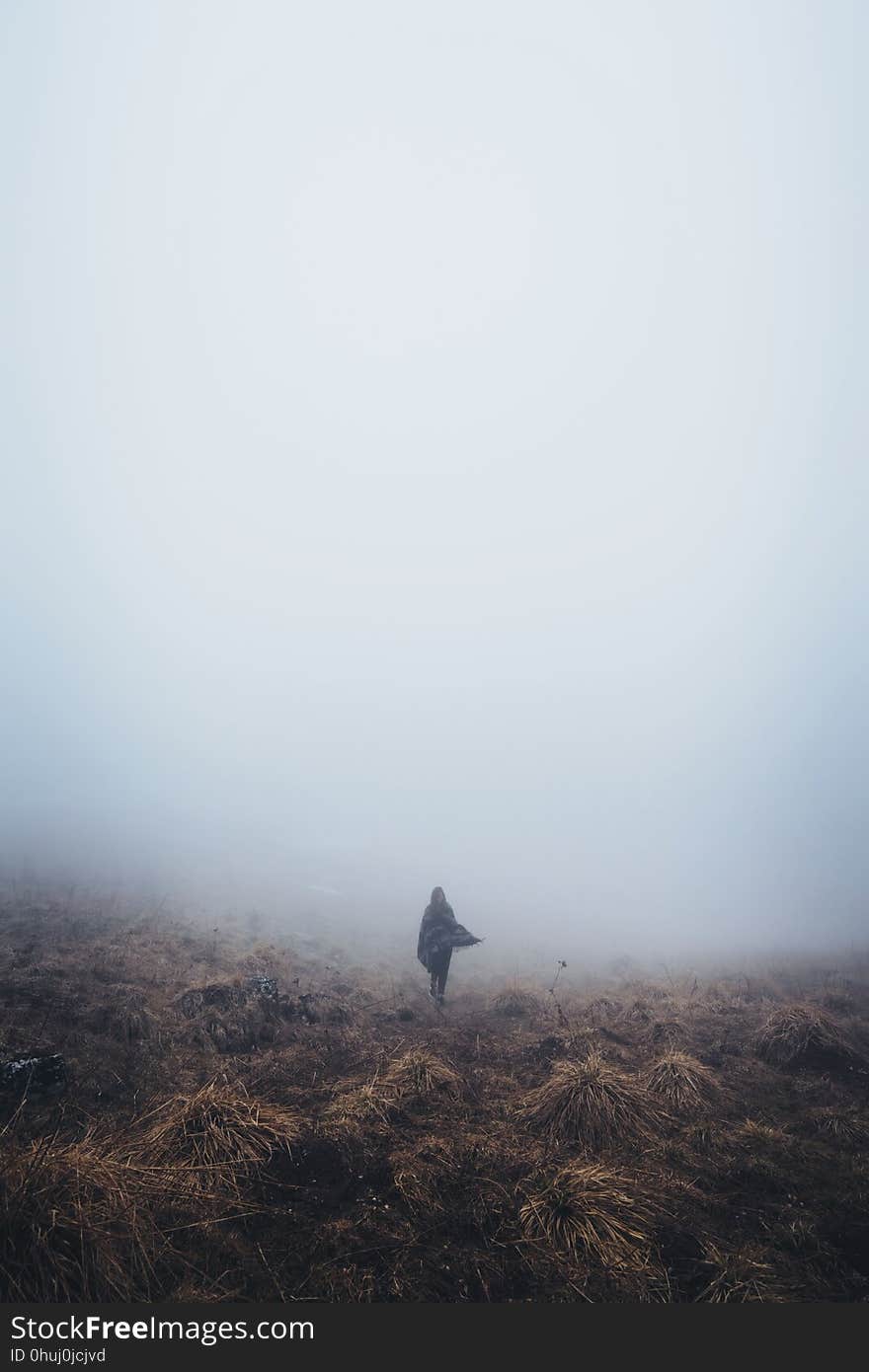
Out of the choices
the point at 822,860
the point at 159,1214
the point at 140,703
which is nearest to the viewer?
the point at 159,1214

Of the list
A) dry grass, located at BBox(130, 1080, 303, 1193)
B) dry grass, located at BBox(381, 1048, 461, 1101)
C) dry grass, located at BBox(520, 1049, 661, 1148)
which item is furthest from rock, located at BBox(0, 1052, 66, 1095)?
dry grass, located at BBox(520, 1049, 661, 1148)

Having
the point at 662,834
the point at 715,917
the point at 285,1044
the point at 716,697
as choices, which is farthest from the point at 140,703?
the point at 716,697

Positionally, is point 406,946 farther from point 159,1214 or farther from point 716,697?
point 716,697

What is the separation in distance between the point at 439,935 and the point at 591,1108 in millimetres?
7934

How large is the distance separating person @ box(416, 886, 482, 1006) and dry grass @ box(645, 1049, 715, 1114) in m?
5.98

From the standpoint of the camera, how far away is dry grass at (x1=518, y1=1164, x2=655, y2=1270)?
5242 mm

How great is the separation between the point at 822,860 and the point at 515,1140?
6184 cm

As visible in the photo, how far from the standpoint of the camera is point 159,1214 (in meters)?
5.27

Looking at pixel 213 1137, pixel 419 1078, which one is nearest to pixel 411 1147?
pixel 419 1078

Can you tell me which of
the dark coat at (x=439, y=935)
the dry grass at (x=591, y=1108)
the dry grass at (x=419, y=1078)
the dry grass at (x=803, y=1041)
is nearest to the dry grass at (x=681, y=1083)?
the dry grass at (x=591, y=1108)

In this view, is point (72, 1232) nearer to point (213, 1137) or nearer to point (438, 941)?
point (213, 1137)

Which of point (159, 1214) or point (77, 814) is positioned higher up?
point (159, 1214)

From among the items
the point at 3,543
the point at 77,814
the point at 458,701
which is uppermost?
the point at 3,543

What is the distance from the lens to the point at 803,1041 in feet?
32.9
